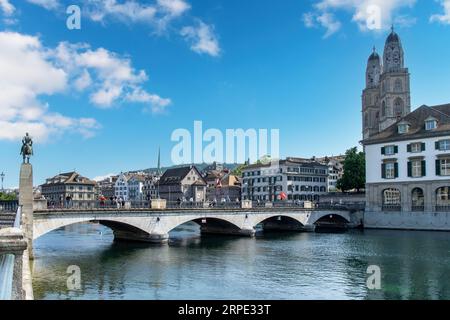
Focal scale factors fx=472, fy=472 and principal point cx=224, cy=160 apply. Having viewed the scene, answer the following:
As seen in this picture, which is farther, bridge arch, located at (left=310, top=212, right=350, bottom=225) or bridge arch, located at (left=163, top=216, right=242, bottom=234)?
bridge arch, located at (left=310, top=212, right=350, bottom=225)

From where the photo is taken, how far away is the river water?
72.7 feet

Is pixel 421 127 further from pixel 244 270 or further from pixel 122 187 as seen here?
pixel 122 187

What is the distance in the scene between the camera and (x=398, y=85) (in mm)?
98438

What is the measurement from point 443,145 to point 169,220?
3593cm

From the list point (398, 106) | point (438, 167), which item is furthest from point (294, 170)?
point (438, 167)

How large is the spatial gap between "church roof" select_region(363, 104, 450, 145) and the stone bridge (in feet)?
38.9

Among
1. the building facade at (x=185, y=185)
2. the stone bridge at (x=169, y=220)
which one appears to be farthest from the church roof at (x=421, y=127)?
the building facade at (x=185, y=185)

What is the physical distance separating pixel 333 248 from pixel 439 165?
26.0 metres

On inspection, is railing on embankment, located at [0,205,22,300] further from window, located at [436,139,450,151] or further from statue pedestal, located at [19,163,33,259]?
window, located at [436,139,450,151]

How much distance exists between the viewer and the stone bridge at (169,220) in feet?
123

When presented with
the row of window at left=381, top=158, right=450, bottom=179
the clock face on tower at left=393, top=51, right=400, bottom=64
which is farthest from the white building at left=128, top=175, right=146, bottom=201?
the row of window at left=381, top=158, right=450, bottom=179
